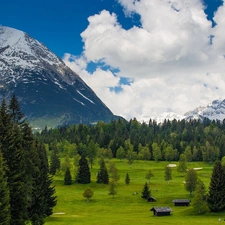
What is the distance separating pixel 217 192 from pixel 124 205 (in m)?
29.7

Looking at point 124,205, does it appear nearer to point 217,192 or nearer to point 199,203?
point 199,203

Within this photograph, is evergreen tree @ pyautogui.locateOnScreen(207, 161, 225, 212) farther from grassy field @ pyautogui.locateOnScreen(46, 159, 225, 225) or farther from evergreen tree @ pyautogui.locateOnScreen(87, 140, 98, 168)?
evergreen tree @ pyautogui.locateOnScreen(87, 140, 98, 168)

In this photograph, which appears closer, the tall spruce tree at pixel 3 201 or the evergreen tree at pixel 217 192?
the tall spruce tree at pixel 3 201

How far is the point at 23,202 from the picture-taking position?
4909 cm

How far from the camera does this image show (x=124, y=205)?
356ft

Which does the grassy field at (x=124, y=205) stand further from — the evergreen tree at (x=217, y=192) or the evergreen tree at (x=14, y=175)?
the evergreen tree at (x=14, y=175)

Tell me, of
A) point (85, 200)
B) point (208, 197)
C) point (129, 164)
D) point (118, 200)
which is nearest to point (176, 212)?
point (208, 197)

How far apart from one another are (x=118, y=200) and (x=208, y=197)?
31.5 meters

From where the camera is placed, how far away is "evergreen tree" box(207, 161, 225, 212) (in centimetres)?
9144

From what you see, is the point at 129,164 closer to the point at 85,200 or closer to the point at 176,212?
the point at 85,200

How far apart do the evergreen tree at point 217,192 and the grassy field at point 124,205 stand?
111 inches

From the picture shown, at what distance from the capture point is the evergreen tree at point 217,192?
91.4 metres

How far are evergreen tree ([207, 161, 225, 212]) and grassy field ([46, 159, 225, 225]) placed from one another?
2.82 meters

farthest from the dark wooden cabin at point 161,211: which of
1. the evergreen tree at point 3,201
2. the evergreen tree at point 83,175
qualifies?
the evergreen tree at point 3,201
